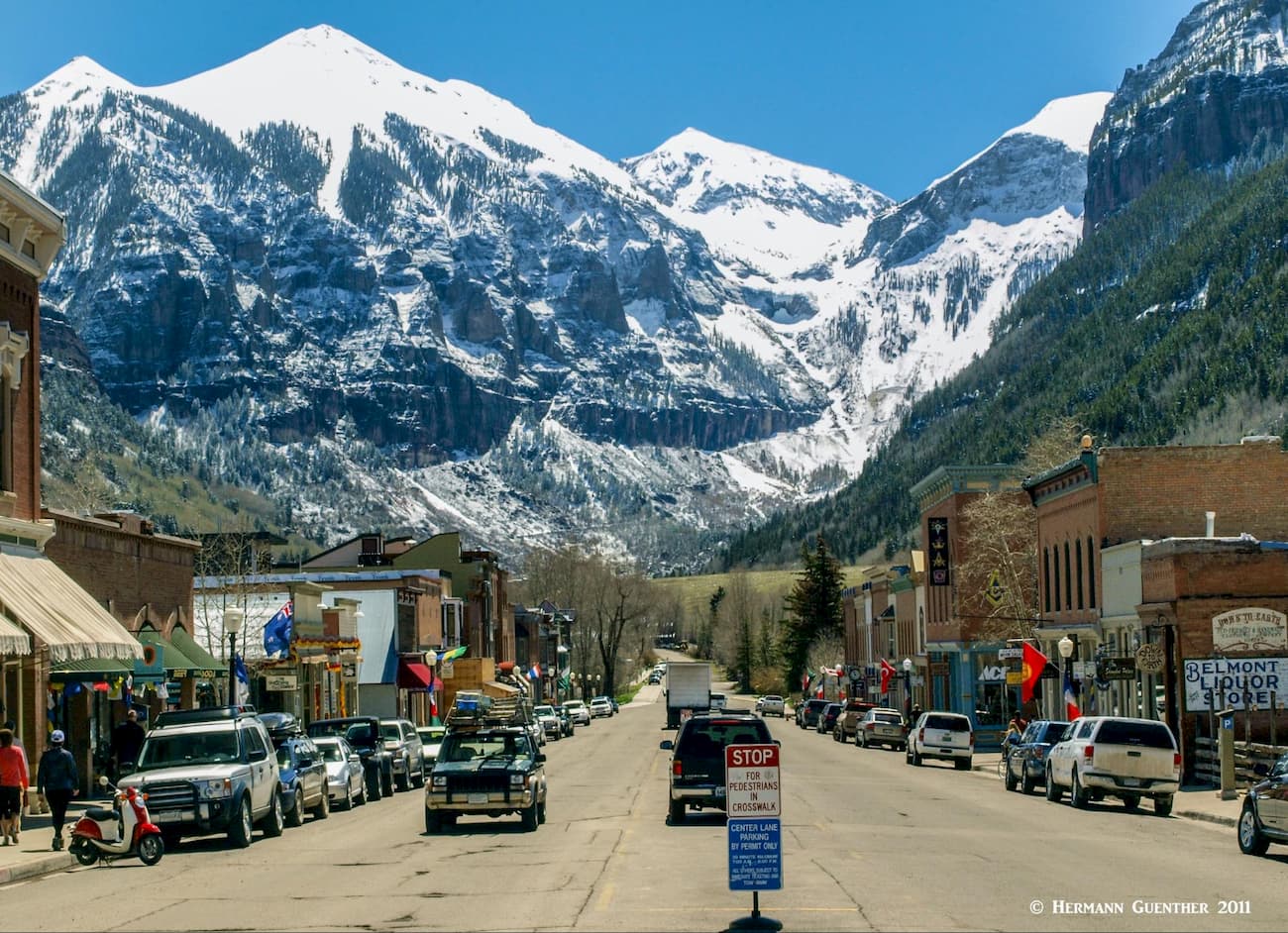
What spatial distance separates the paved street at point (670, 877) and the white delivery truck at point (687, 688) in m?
57.1

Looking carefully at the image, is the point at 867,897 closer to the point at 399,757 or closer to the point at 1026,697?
the point at 399,757

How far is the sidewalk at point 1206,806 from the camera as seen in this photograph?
31142 mm

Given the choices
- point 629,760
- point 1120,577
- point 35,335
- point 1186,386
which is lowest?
point 629,760

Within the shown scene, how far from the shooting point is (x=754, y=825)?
16078 millimetres

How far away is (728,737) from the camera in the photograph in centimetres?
2980

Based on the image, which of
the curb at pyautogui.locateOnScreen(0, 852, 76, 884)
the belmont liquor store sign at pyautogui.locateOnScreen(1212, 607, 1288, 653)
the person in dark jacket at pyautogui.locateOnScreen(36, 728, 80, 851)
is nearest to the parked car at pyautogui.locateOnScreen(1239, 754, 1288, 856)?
the curb at pyautogui.locateOnScreen(0, 852, 76, 884)

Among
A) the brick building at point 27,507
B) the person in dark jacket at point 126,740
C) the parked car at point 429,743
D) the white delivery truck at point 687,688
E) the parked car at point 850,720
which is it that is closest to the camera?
the brick building at point 27,507

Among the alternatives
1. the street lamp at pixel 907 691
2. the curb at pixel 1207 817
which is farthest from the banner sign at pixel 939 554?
the curb at pixel 1207 817

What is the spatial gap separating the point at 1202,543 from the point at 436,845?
74.6 ft

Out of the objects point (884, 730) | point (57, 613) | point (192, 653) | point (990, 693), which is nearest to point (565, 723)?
point (990, 693)

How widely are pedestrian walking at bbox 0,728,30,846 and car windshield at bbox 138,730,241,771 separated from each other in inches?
68.5

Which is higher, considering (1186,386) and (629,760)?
(1186,386)

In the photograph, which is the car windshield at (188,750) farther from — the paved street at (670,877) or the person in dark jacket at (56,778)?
the paved street at (670,877)

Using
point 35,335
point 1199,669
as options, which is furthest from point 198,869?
point 1199,669
